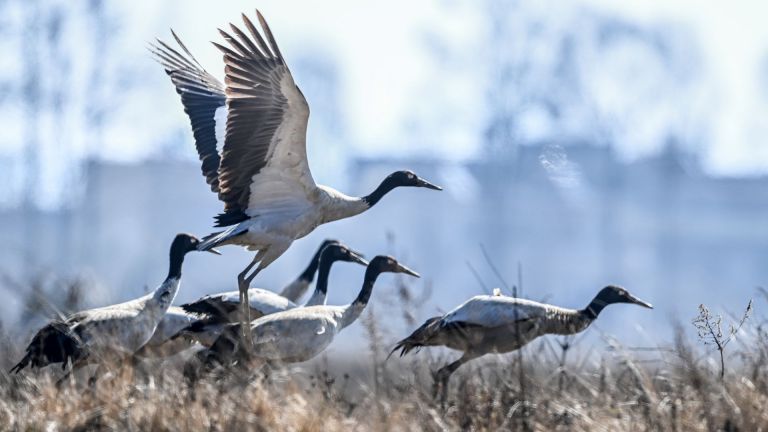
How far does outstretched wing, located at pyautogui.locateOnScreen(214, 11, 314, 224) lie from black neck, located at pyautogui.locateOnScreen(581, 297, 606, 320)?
200cm

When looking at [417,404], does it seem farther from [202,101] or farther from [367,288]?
[202,101]

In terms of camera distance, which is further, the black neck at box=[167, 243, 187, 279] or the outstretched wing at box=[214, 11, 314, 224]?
the black neck at box=[167, 243, 187, 279]

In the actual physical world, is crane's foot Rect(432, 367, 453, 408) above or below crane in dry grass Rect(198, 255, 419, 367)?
below

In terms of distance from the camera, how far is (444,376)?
398 inches

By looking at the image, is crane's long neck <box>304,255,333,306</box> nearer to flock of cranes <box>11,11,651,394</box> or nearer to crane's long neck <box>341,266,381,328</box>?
flock of cranes <box>11,11,651,394</box>

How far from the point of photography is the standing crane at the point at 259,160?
34.6ft

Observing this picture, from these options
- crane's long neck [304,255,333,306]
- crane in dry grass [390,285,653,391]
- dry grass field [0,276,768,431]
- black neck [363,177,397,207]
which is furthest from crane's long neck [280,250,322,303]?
dry grass field [0,276,768,431]

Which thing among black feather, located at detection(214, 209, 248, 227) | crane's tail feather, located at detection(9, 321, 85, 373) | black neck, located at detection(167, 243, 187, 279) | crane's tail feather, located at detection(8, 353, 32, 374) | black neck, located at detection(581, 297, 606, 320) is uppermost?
black feather, located at detection(214, 209, 248, 227)

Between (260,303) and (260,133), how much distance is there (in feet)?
5.01

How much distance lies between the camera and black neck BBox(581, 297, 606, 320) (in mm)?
10962

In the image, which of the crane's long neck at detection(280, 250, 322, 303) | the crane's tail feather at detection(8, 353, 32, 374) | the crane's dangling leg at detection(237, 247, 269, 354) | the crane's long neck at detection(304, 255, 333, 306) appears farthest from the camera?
the crane's long neck at detection(280, 250, 322, 303)

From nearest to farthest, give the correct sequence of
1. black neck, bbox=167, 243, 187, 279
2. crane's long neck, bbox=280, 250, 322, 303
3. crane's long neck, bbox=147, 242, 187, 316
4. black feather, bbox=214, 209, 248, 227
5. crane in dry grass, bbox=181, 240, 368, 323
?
crane's long neck, bbox=147, 242, 187, 316, crane in dry grass, bbox=181, 240, 368, 323, black feather, bbox=214, 209, 248, 227, black neck, bbox=167, 243, 187, 279, crane's long neck, bbox=280, 250, 322, 303

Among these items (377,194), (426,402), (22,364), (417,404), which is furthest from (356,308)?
(417,404)

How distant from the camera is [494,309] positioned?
10.3m
